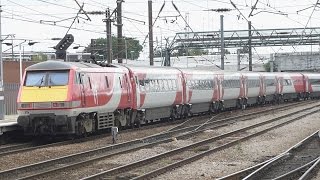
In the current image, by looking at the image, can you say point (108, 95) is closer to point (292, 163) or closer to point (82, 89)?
point (82, 89)

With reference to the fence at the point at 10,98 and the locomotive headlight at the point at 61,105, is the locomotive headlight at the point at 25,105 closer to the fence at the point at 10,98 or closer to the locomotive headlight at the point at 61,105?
the locomotive headlight at the point at 61,105

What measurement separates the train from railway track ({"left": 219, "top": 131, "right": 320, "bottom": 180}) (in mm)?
7285

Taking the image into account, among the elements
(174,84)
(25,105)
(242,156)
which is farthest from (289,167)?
(174,84)

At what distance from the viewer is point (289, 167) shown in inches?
539

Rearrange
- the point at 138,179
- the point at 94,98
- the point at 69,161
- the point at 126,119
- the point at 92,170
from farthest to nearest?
the point at 126,119, the point at 94,98, the point at 69,161, the point at 92,170, the point at 138,179

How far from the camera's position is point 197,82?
109ft

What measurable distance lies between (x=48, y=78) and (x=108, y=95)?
2911mm

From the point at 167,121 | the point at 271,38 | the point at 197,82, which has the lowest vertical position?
the point at 167,121

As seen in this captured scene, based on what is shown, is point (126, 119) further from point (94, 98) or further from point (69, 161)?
point (69, 161)

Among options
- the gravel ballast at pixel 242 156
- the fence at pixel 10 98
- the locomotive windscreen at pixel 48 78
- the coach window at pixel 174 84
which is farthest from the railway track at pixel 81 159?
the fence at pixel 10 98

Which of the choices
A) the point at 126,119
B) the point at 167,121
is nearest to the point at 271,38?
the point at 167,121

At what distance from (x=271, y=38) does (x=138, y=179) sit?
58855 millimetres

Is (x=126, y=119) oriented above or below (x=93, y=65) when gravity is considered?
below

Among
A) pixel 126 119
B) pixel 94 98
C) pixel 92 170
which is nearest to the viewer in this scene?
pixel 92 170
